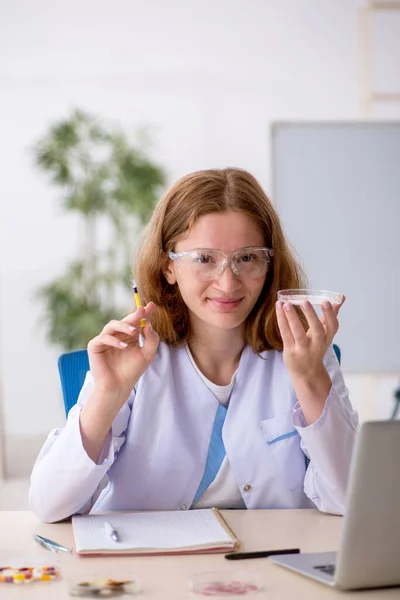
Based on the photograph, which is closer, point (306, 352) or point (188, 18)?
point (306, 352)

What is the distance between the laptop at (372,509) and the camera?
1.19 metres

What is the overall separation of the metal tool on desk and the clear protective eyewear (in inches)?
25.1

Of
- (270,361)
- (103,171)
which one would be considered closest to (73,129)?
(103,171)

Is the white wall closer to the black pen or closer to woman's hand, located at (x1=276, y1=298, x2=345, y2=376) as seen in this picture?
woman's hand, located at (x1=276, y1=298, x2=345, y2=376)

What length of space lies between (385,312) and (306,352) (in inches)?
126

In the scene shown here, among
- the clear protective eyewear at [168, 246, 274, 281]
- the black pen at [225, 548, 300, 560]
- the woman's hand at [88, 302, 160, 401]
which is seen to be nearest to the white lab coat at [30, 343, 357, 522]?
the woman's hand at [88, 302, 160, 401]

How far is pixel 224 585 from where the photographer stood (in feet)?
4.27

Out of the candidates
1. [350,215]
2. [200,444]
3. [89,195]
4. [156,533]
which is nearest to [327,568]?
[156,533]

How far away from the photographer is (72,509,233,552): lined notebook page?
148cm

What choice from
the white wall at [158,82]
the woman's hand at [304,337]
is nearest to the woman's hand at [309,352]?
the woman's hand at [304,337]

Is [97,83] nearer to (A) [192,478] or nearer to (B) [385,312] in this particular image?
(B) [385,312]

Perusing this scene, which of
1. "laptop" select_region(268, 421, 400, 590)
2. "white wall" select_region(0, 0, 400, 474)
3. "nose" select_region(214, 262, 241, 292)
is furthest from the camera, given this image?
"white wall" select_region(0, 0, 400, 474)

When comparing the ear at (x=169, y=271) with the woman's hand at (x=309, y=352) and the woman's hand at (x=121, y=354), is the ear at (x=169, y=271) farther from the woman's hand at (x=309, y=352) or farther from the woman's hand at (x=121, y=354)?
the woman's hand at (x=309, y=352)

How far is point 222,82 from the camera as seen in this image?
18.4ft
